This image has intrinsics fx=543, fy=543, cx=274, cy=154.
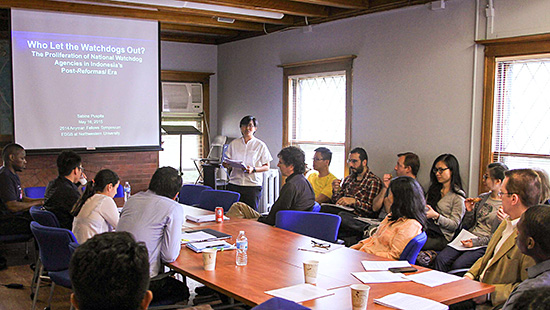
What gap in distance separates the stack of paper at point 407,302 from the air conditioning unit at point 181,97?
6.84m

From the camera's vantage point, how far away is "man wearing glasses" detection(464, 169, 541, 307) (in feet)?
10.0

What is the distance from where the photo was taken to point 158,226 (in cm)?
333

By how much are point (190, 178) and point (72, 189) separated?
4.70 meters

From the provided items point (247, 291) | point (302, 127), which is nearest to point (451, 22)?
point (302, 127)

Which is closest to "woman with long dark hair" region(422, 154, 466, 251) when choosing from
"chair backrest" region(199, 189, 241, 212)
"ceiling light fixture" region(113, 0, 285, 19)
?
"chair backrest" region(199, 189, 241, 212)

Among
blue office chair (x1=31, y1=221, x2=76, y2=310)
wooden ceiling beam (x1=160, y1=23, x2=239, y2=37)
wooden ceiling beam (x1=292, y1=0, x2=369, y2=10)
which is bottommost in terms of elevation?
blue office chair (x1=31, y1=221, x2=76, y2=310)

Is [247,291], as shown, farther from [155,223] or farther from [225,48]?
[225,48]

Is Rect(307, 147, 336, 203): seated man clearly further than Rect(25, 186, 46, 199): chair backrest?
Yes

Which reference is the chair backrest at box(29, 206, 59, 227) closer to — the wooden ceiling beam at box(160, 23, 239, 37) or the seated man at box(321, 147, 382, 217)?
the seated man at box(321, 147, 382, 217)

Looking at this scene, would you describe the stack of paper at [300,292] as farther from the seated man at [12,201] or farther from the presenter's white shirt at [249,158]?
the presenter's white shirt at [249,158]

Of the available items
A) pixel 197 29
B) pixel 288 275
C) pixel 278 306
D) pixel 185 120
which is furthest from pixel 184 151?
pixel 278 306

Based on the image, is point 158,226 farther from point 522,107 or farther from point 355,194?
point 522,107

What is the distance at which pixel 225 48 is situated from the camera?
363 inches

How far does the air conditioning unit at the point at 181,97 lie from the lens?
29.1 ft
